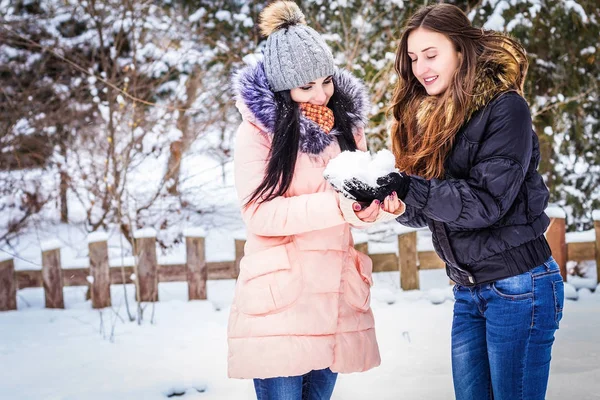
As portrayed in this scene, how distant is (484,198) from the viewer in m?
1.89

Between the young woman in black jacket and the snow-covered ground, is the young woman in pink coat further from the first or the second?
the snow-covered ground

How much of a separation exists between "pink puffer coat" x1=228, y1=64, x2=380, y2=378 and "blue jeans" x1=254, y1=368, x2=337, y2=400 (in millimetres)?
78

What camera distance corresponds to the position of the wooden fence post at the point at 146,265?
5.06 metres

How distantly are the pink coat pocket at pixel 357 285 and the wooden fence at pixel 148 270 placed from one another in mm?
2792

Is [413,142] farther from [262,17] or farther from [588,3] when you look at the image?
[588,3]

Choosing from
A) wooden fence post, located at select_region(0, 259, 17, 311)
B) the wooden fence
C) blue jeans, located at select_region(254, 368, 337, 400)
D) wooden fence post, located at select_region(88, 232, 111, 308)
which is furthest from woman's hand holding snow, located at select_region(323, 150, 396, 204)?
wooden fence post, located at select_region(0, 259, 17, 311)

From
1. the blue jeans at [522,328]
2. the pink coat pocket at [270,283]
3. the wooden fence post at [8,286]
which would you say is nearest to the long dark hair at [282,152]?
the pink coat pocket at [270,283]

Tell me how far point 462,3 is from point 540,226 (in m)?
5.77

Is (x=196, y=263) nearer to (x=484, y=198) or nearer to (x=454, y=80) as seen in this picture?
(x=454, y=80)

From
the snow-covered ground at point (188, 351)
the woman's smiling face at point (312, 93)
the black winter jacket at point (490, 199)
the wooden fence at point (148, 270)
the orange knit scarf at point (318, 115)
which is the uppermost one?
the woman's smiling face at point (312, 93)

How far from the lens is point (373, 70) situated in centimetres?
671

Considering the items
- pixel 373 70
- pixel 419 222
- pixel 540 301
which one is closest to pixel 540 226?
pixel 540 301

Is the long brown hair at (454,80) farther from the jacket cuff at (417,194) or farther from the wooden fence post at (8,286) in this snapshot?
the wooden fence post at (8,286)

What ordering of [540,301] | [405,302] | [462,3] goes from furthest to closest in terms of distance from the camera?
[462,3]
[405,302]
[540,301]
